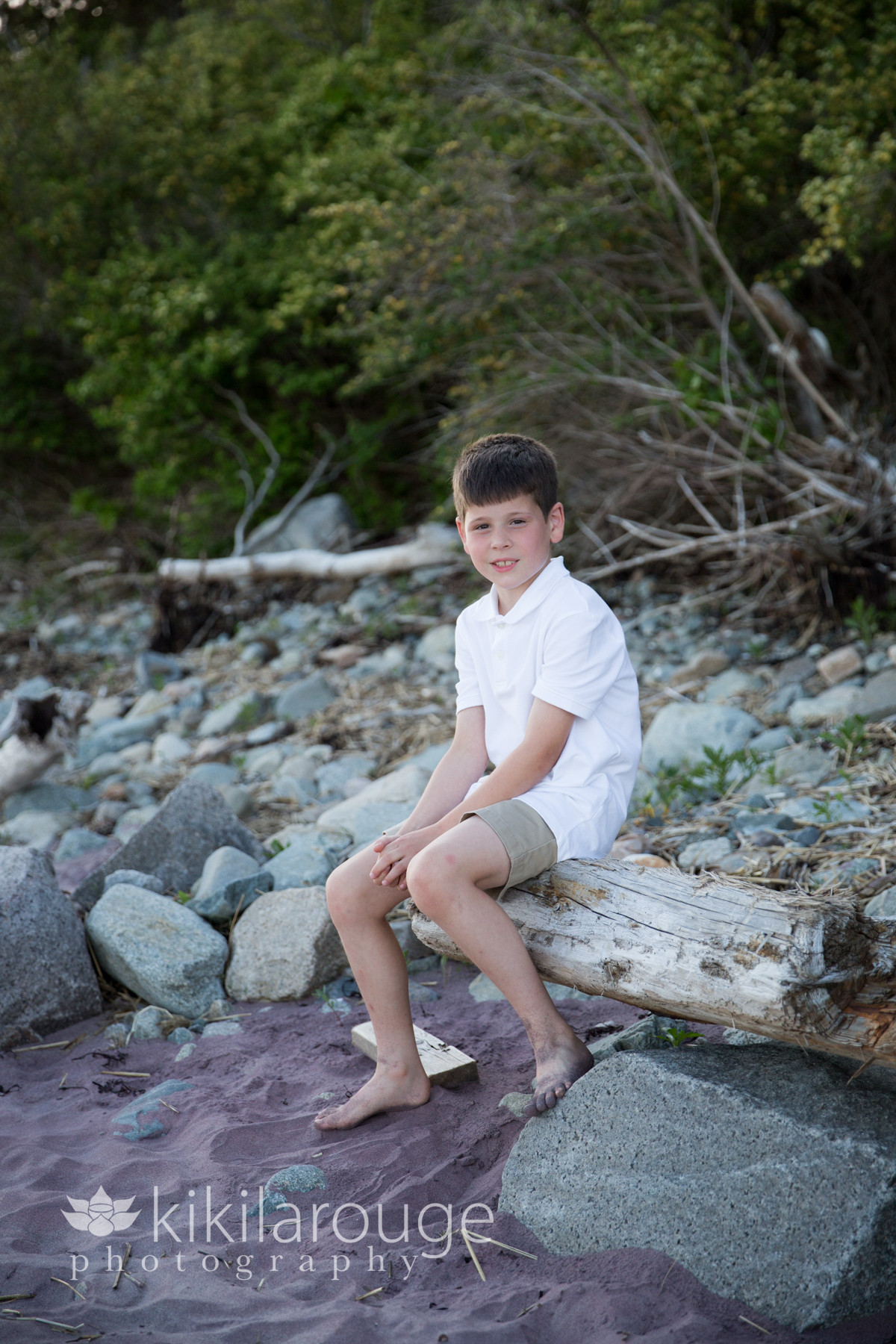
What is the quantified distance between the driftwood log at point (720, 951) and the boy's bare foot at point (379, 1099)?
1.69 ft

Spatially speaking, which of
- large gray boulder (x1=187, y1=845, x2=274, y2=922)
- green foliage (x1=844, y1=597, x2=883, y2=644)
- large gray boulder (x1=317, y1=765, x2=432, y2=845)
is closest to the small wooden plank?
large gray boulder (x1=187, y1=845, x2=274, y2=922)

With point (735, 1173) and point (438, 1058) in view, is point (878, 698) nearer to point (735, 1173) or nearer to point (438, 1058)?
point (438, 1058)

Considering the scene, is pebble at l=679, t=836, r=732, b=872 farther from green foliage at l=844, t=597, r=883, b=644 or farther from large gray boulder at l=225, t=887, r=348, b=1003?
green foliage at l=844, t=597, r=883, b=644

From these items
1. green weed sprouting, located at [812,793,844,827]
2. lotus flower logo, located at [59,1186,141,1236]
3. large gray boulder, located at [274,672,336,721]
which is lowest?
green weed sprouting, located at [812,793,844,827]

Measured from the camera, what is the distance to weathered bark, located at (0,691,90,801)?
219 inches

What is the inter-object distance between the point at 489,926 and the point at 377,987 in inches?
18.6

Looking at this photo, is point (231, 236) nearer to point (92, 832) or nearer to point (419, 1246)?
point (92, 832)

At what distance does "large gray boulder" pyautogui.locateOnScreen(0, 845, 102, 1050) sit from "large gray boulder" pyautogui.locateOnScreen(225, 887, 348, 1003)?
496 millimetres

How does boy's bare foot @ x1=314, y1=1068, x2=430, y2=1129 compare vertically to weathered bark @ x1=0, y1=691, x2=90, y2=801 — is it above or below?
below

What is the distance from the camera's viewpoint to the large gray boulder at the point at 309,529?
32.0 ft

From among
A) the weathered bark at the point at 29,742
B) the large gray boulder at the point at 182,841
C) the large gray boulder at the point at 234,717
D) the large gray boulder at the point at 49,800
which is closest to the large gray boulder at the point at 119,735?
the large gray boulder at the point at 234,717

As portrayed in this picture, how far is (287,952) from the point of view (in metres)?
3.46

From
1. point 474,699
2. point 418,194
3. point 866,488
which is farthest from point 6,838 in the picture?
point 418,194

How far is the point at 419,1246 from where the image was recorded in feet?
7.22
